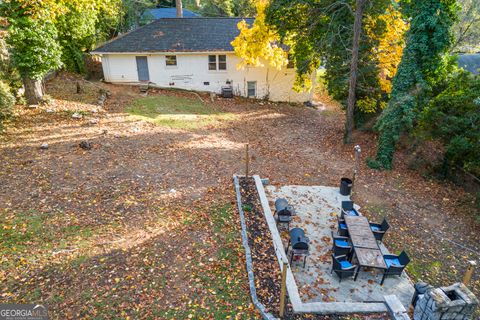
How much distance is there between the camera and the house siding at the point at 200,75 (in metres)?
24.8

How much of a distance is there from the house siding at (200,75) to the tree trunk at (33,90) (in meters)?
8.73

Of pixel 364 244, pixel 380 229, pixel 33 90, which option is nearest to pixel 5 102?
pixel 33 90

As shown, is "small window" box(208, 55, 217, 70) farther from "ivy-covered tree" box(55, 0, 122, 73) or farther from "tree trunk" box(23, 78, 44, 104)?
"tree trunk" box(23, 78, 44, 104)

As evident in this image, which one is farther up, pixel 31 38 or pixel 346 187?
pixel 31 38

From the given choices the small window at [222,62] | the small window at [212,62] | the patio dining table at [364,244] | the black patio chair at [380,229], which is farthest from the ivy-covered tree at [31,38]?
the black patio chair at [380,229]

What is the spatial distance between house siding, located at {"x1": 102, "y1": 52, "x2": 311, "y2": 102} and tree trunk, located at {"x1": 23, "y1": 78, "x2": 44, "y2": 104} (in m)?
8.73

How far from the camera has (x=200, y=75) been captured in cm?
2584

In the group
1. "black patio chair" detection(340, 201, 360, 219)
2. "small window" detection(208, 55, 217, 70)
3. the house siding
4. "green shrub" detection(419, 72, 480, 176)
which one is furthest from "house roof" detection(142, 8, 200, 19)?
"black patio chair" detection(340, 201, 360, 219)

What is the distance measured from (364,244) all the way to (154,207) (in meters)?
6.54

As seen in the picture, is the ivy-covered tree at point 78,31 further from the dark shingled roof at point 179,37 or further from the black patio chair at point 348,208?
the black patio chair at point 348,208

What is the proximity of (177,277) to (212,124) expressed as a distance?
13176 mm

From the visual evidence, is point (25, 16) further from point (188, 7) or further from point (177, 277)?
point (188, 7)

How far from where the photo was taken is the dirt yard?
6.75 meters

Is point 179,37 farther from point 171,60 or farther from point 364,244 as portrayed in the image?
point 364,244
